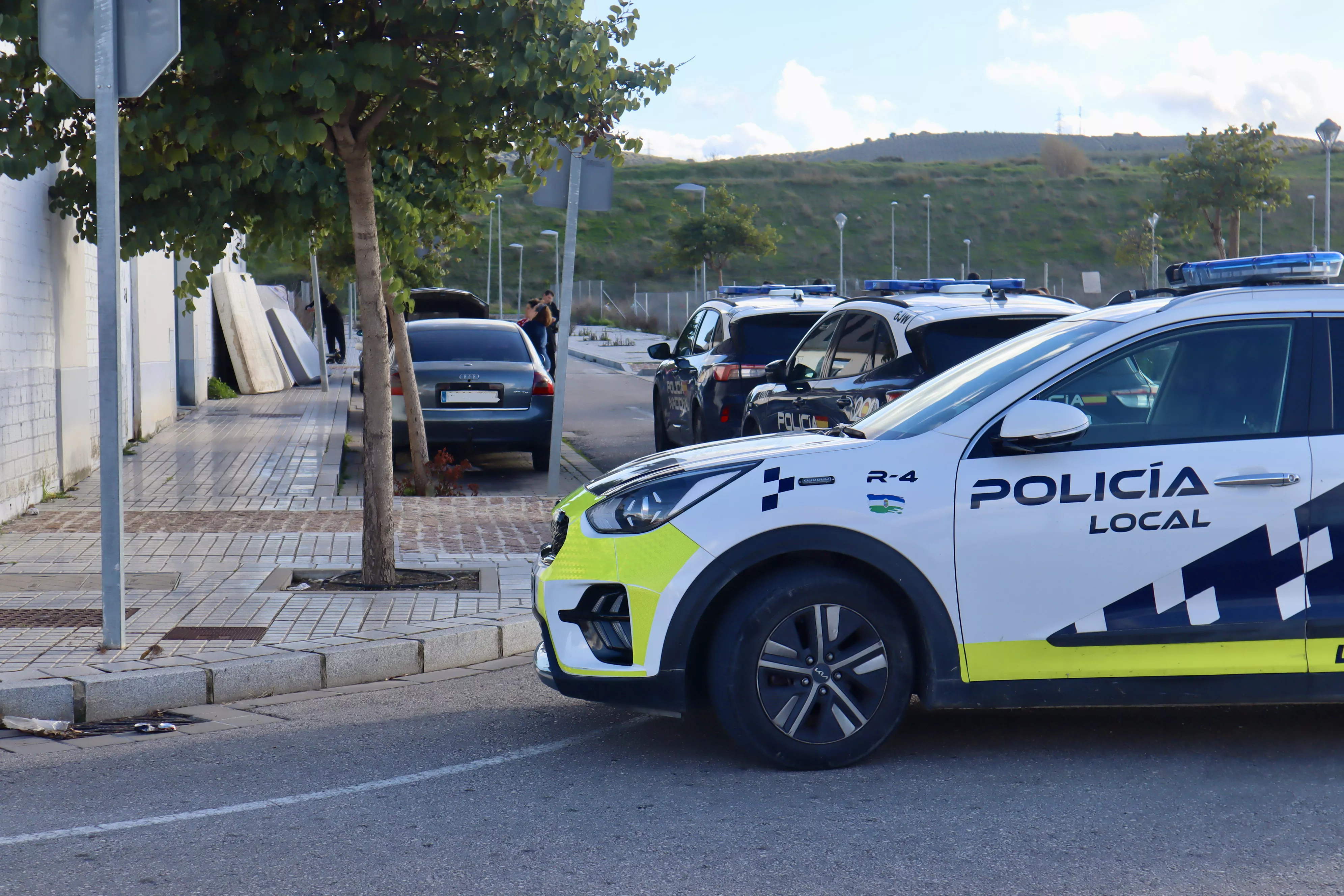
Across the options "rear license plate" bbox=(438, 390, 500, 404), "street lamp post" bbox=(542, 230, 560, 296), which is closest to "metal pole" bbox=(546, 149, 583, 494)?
"rear license plate" bbox=(438, 390, 500, 404)

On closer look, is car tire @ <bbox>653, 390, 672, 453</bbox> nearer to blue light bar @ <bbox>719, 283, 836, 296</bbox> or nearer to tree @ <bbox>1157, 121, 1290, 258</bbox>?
blue light bar @ <bbox>719, 283, 836, 296</bbox>

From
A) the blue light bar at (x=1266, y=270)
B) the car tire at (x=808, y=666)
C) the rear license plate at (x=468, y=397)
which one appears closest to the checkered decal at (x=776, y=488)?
the car tire at (x=808, y=666)

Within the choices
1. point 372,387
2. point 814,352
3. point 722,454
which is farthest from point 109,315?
point 814,352

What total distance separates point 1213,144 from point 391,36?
147ft

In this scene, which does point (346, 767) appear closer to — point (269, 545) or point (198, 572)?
point (198, 572)

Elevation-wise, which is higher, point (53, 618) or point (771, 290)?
point (771, 290)

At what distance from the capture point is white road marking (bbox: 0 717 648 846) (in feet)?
13.8

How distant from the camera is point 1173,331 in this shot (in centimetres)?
487

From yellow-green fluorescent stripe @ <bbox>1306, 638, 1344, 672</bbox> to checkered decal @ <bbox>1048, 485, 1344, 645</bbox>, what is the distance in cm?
6

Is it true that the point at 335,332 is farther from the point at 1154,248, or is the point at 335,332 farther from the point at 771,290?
the point at 1154,248

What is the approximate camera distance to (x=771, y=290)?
16.3 m

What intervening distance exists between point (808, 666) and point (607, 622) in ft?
2.31

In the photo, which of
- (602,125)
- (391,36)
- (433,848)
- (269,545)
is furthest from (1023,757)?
(269,545)

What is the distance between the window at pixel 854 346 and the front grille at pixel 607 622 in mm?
4467
